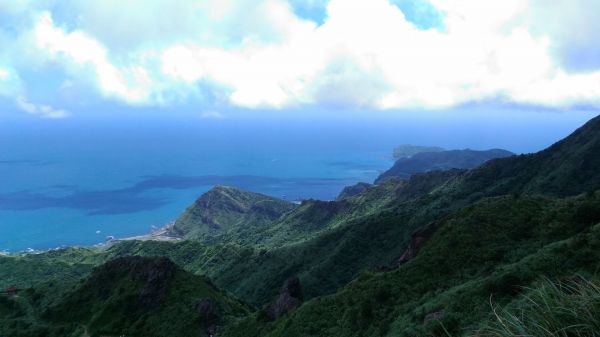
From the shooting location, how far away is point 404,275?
3541 centimetres

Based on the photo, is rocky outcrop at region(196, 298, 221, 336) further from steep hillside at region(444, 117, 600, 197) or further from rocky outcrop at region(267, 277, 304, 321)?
steep hillside at region(444, 117, 600, 197)

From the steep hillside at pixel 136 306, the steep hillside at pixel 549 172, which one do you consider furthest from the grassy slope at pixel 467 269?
the steep hillside at pixel 549 172

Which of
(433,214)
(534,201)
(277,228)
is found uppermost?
(534,201)

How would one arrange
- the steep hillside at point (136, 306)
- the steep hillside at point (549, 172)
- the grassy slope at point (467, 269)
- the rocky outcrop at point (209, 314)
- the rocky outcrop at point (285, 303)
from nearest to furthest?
the grassy slope at point (467, 269), the rocky outcrop at point (285, 303), the rocky outcrop at point (209, 314), the steep hillside at point (136, 306), the steep hillside at point (549, 172)

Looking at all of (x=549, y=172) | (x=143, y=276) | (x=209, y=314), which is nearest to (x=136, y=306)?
(x=143, y=276)

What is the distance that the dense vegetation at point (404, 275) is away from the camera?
22.5 metres

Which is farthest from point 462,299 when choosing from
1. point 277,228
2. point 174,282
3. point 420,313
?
point 277,228

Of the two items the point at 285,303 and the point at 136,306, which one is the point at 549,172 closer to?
the point at 285,303

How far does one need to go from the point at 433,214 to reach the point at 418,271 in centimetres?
6100

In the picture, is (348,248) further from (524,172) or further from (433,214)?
(524,172)

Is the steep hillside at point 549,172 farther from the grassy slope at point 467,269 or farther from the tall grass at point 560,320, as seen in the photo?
the tall grass at point 560,320

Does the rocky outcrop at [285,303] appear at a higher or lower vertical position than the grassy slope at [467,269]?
lower

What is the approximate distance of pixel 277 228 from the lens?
596 feet

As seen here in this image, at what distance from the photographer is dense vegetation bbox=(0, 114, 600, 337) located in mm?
22500
